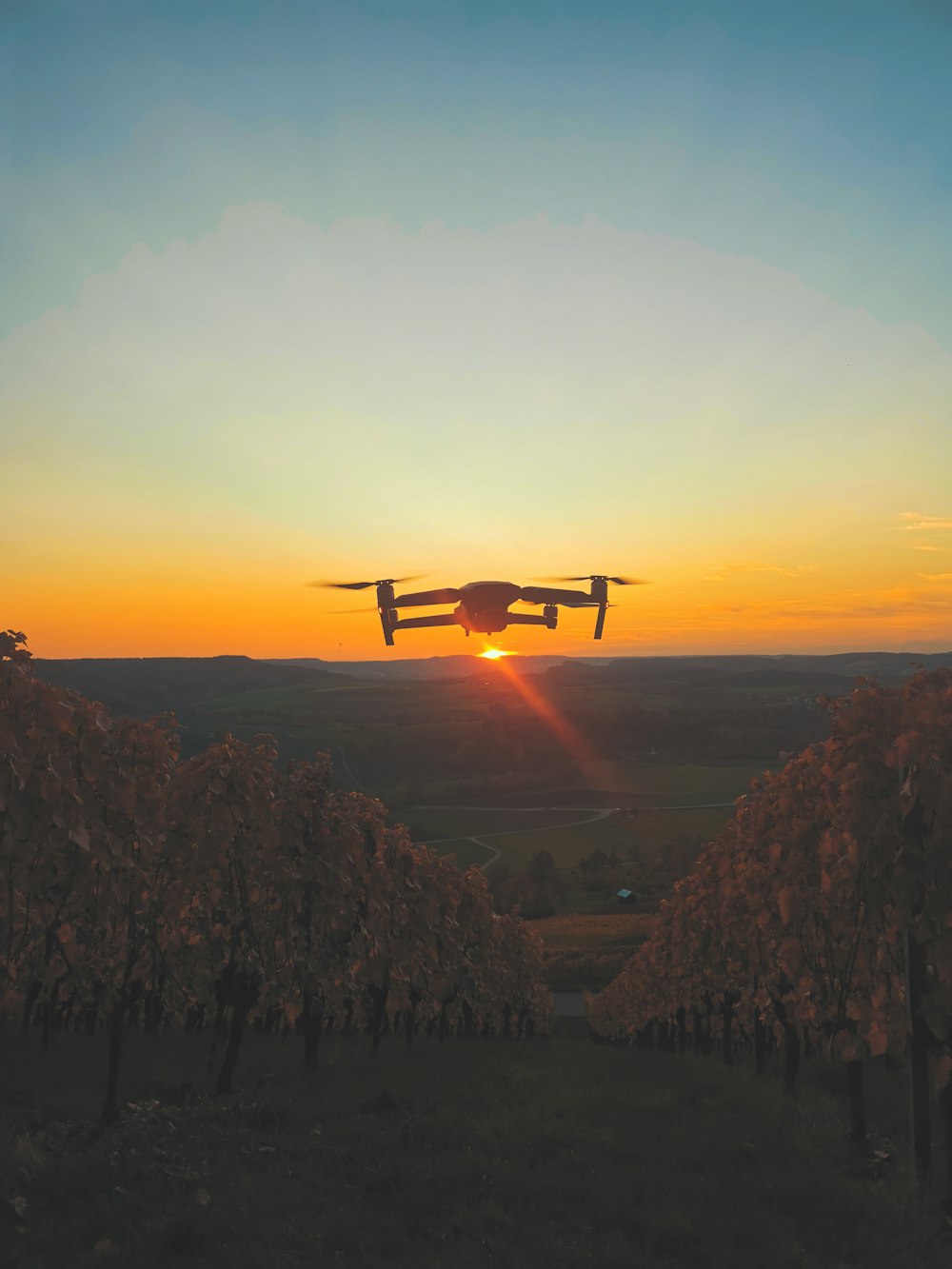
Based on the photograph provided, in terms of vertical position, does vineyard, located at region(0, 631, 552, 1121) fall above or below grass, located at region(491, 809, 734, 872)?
above

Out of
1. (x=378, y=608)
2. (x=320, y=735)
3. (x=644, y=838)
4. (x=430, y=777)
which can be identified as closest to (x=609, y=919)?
(x=644, y=838)

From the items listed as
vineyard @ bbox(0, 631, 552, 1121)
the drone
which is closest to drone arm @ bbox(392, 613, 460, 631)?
the drone

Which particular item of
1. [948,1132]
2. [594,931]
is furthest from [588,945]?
[948,1132]

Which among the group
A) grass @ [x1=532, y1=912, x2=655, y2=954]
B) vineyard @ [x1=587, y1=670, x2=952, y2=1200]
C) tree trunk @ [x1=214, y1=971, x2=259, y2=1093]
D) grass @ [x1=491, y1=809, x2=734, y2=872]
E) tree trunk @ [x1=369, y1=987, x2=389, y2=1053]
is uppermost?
vineyard @ [x1=587, y1=670, x2=952, y2=1200]

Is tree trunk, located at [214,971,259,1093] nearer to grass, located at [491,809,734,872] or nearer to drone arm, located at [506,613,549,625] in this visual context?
drone arm, located at [506,613,549,625]

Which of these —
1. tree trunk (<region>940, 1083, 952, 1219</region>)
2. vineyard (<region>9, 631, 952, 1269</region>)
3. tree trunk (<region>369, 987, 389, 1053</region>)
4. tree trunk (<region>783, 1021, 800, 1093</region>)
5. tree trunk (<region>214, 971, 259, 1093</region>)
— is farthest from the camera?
tree trunk (<region>369, 987, 389, 1053</region>)

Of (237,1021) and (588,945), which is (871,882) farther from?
(588,945)

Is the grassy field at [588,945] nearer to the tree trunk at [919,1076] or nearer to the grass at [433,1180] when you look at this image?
the grass at [433,1180]

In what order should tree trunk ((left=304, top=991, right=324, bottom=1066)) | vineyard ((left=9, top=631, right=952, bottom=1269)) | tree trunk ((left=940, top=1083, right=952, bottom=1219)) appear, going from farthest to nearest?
tree trunk ((left=304, top=991, right=324, bottom=1066))
tree trunk ((left=940, top=1083, right=952, bottom=1219))
vineyard ((left=9, top=631, right=952, bottom=1269))
